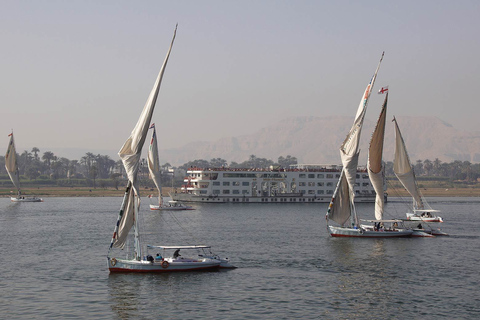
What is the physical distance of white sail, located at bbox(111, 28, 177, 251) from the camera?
156 ft

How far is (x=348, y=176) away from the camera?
76312 mm

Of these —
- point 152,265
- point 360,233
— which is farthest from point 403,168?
point 152,265

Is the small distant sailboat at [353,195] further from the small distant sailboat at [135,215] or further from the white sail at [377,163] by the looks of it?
the small distant sailboat at [135,215]

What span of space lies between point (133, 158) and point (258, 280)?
44.6 ft

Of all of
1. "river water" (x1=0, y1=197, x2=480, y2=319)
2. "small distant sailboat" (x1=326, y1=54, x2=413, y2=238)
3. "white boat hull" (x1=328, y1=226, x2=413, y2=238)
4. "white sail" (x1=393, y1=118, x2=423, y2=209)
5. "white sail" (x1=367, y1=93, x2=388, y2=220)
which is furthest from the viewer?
"white sail" (x1=393, y1=118, x2=423, y2=209)

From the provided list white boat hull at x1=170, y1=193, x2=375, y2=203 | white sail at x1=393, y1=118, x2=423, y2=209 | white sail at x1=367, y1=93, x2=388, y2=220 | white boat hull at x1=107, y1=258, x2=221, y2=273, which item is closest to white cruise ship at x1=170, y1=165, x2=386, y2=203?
white boat hull at x1=170, y1=193, x2=375, y2=203

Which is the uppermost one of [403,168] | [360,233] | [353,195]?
[403,168]

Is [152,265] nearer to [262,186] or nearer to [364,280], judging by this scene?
[364,280]

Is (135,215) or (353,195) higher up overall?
(353,195)

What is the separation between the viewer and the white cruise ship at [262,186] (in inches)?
5940

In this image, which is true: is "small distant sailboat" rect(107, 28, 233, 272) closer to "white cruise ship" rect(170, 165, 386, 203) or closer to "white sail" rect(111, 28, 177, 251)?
"white sail" rect(111, 28, 177, 251)

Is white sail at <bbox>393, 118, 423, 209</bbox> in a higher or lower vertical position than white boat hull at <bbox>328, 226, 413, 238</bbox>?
higher

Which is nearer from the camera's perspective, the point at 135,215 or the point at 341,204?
the point at 135,215

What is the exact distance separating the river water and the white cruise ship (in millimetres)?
68944
